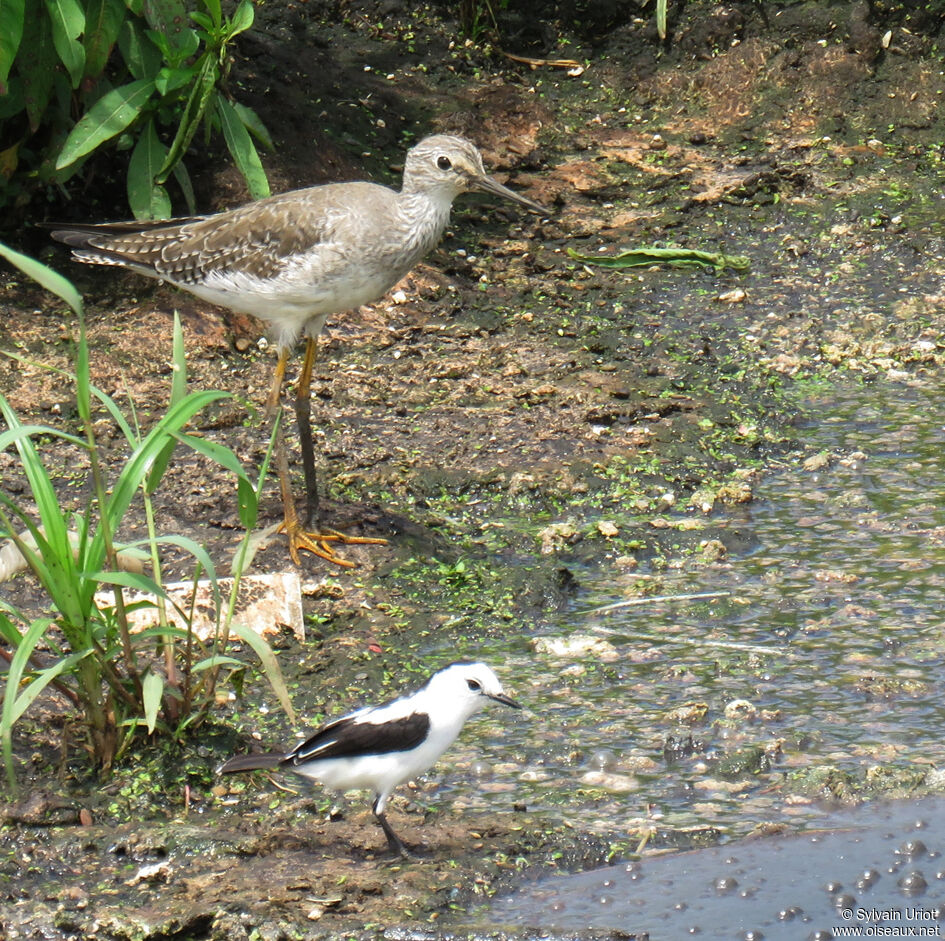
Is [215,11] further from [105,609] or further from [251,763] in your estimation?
[251,763]

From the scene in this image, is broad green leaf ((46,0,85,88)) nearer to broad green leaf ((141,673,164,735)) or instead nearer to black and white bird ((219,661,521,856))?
broad green leaf ((141,673,164,735))

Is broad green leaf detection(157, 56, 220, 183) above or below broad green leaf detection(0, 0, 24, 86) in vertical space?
below

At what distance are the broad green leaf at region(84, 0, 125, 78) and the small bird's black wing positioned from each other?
12.2ft

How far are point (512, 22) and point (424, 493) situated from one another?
16.1 feet

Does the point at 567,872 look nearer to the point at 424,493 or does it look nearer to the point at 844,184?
the point at 424,493

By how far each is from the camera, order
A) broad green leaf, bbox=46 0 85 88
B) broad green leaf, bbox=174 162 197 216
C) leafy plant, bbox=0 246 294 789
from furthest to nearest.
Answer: broad green leaf, bbox=174 162 197 216 → broad green leaf, bbox=46 0 85 88 → leafy plant, bbox=0 246 294 789

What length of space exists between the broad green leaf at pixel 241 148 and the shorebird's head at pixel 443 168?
97 cm

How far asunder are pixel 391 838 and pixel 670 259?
486cm

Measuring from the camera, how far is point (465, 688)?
13.7 feet

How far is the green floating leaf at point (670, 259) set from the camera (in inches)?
315

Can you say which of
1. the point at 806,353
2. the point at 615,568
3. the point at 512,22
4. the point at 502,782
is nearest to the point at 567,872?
the point at 502,782

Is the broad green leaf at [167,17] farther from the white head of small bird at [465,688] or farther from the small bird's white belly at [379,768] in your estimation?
the small bird's white belly at [379,768]

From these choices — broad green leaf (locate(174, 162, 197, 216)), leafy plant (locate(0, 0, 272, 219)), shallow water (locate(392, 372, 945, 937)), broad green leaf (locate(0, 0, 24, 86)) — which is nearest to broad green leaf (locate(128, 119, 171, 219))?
leafy plant (locate(0, 0, 272, 219))

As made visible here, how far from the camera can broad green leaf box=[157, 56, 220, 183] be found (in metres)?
6.39
